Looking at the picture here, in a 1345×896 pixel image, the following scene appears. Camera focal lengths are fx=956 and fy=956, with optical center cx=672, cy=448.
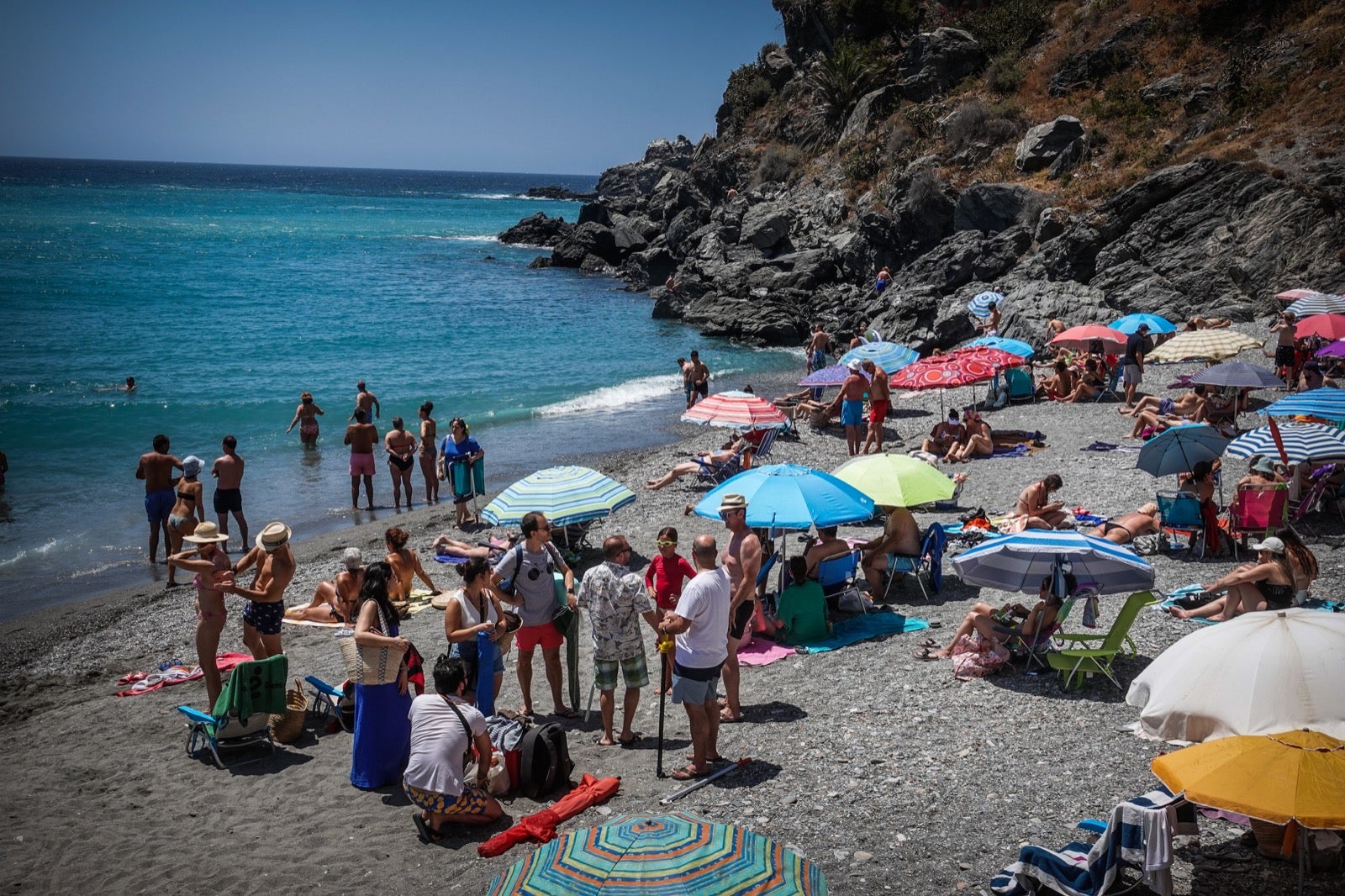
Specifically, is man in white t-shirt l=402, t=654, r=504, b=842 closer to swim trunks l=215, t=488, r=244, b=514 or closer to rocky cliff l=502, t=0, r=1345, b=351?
swim trunks l=215, t=488, r=244, b=514

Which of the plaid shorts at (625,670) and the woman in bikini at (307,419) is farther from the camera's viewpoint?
the woman in bikini at (307,419)

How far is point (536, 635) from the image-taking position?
7699 millimetres

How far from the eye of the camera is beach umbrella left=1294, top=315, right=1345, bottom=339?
1795 cm

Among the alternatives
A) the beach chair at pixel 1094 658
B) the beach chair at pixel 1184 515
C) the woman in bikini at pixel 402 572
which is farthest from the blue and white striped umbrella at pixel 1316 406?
the woman in bikini at pixel 402 572

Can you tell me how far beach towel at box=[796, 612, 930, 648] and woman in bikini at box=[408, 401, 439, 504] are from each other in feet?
31.3

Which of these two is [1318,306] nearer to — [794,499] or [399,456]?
[794,499]

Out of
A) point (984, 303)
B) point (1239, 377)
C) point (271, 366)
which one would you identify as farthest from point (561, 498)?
point (271, 366)

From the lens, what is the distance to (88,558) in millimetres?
15109

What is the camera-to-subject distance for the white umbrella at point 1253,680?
5.05 meters

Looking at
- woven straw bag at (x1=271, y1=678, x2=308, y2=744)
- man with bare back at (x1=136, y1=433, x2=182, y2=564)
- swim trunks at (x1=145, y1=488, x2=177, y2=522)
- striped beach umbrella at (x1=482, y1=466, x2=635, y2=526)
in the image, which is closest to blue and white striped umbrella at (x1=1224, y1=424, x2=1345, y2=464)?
striped beach umbrella at (x1=482, y1=466, x2=635, y2=526)

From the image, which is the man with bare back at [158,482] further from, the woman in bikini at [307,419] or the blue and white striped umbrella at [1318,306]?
the blue and white striped umbrella at [1318,306]

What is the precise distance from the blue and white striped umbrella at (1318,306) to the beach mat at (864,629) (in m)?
15.0

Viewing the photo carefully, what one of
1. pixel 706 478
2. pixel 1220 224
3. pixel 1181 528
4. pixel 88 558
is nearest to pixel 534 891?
pixel 1181 528

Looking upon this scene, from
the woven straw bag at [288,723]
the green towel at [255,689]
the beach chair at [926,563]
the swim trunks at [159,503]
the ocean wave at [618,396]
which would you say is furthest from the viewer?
the ocean wave at [618,396]
